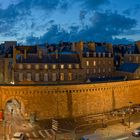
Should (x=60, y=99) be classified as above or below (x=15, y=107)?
above


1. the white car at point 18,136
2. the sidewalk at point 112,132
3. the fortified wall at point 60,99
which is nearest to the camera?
the white car at point 18,136

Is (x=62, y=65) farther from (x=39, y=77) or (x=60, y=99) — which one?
(x=60, y=99)

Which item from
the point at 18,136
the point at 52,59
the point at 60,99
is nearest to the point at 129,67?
the point at 52,59

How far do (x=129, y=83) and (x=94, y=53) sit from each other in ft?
41.1

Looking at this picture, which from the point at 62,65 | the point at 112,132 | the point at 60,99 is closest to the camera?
the point at 112,132

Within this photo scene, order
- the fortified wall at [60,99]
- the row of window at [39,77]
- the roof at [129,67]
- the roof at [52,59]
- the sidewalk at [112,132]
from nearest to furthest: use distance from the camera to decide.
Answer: the sidewalk at [112,132] < the fortified wall at [60,99] < the row of window at [39,77] < the roof at [52,59] < the roof at [129,67]

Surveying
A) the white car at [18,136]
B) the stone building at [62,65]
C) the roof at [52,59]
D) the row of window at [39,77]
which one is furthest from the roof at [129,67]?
the white car at [18,136]

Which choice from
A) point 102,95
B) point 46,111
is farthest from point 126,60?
point 46,111

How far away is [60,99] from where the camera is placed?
39969 millimetres

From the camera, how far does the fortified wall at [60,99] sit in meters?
39.2

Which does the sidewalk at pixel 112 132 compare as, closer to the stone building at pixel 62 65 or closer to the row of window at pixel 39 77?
the stone building at pixel 62 65

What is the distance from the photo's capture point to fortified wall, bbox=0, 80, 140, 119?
39.2 meters

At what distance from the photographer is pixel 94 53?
188 feet

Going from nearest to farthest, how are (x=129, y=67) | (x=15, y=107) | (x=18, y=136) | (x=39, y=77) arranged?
(x=18, y=136) < (x=15, y=107) < (x=39, y=77) < (x=129, y=67)
